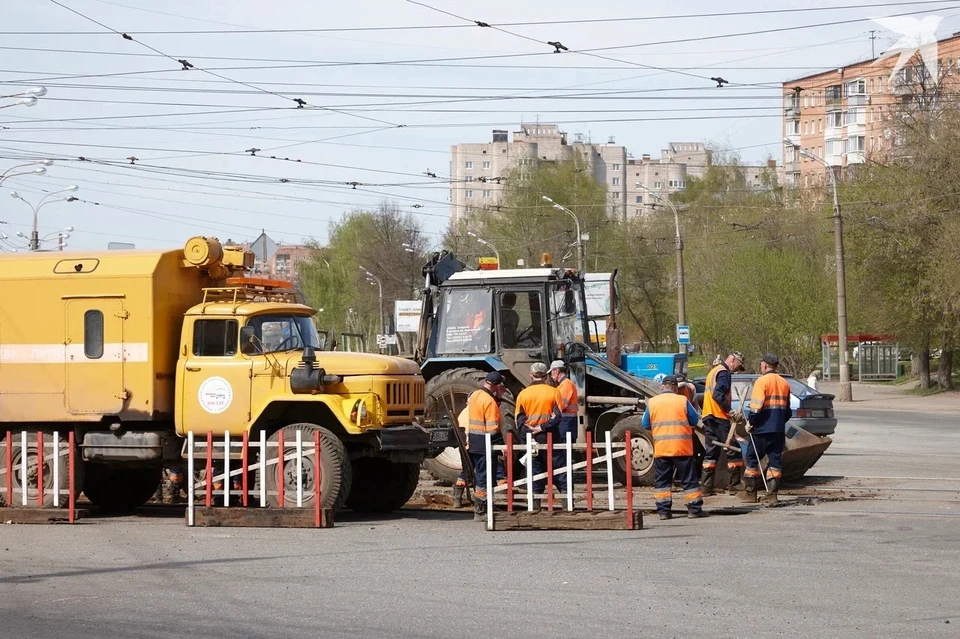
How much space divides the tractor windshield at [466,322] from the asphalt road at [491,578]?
3.94 meters

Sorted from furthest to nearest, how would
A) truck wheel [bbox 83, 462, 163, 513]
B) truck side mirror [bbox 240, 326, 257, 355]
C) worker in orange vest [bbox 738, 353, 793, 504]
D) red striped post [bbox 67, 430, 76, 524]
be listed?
1. truck wheel [bbox 83, 462, 163, 513]
2. worker in orange vest [bbox 738, 353, 793, 504]
3. truck side mirror [bbox 240, 326, 257, 355]
4. red striped post [bbox 67, 430, 76, 524]

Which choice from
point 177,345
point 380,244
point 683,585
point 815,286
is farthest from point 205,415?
point 380,244

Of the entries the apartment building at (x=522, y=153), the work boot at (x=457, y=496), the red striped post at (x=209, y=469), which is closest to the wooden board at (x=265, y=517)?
the red striped post at (x=209, y=469)

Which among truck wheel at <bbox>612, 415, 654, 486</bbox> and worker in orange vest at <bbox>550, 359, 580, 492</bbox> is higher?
worker in orange vest at <bbox>550, 359, 580, 492</bbox>

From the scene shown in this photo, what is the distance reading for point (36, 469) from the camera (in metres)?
14.8

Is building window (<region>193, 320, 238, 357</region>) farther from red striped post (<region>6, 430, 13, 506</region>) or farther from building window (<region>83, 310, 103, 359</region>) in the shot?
red striped post (<region>6, 430, 13, 506</region>)

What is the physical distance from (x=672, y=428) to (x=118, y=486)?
6.88 metres

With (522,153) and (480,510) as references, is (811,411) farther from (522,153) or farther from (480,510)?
(522,153)

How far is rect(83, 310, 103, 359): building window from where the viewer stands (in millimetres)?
14789

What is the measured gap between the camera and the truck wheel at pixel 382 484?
15148mm

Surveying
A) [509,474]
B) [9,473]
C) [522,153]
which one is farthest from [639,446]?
[522,153]

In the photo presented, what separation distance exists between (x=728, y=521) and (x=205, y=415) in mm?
5934

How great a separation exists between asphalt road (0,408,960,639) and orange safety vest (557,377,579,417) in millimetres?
2471

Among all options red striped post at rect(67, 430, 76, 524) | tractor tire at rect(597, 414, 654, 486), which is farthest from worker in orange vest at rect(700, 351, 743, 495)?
red striped post at rect(67, 430, 76, 524)
